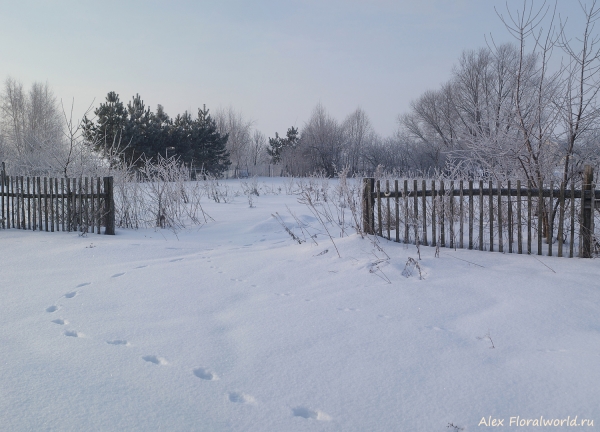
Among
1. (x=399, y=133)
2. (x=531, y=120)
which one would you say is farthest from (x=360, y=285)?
(x=399, y=133)

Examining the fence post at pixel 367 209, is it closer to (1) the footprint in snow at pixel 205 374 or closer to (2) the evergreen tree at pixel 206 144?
(1) the footprint in snow at pixel 205 374

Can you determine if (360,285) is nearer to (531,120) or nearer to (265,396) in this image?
(265,396)

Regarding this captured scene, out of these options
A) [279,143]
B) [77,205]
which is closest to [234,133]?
[279,143]

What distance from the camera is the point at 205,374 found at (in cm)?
273

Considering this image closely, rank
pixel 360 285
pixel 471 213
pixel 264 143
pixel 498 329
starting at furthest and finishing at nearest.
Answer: pixel 264 143 < pixel 471 213 < pixel 360 285 < pixel 498 329

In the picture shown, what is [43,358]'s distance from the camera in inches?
115

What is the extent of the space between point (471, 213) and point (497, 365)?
330cm

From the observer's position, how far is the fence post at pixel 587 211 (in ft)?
17.4

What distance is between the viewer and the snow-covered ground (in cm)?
231

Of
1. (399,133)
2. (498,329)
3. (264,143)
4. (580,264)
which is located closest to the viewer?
(498,329)

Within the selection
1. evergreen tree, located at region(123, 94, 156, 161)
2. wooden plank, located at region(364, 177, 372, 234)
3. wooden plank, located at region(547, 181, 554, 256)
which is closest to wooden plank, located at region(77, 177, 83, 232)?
wooden plank, located at region(364, 177, 372, 234)

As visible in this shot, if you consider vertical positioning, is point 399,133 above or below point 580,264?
above

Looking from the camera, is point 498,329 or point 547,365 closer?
point 547,365

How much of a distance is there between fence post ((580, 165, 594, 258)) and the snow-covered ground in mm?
400
